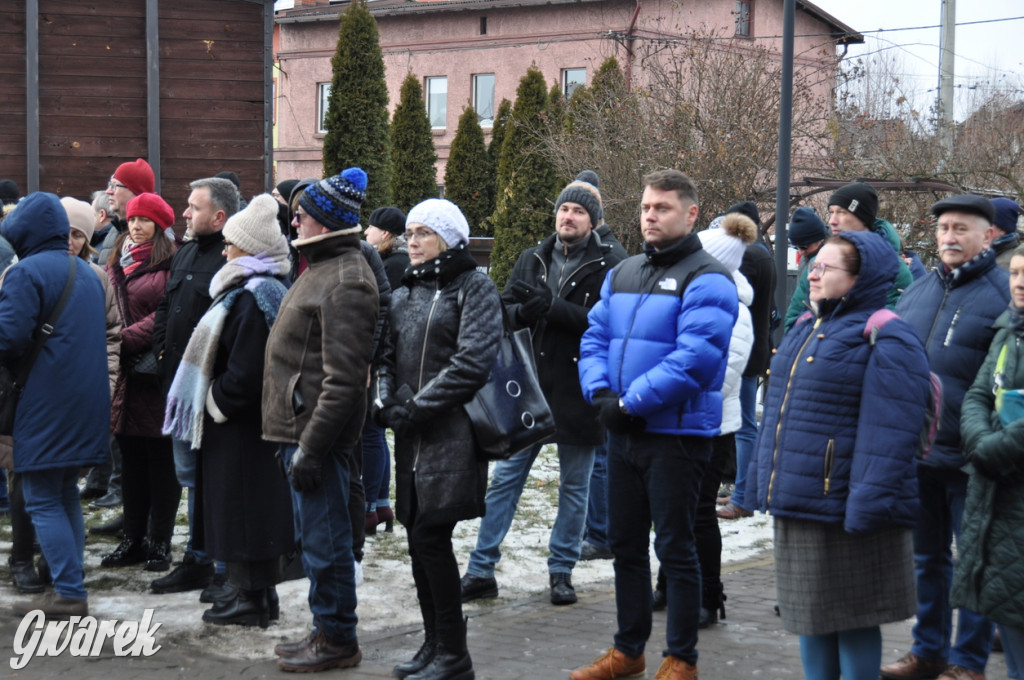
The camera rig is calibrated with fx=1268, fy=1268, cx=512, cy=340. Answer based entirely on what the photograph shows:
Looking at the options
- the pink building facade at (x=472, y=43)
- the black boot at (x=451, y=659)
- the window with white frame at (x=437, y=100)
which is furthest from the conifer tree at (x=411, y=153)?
the black boot at (x=451, y=659)

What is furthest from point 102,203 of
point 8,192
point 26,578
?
point 26,578

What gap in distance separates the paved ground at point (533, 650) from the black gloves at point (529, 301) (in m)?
1.53

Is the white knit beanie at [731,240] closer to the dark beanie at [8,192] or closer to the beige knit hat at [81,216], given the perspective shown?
the beige knit hat at [81,216]

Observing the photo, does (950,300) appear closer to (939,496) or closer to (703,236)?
(939,496)

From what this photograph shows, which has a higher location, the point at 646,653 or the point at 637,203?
the point at 637,203

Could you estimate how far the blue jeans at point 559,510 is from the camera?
687cm

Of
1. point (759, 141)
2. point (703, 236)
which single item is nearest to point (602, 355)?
point (703, 236)

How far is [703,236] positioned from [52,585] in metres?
3.88

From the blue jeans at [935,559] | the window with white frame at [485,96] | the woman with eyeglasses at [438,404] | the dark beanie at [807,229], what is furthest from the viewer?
the window with white frame at [485,96]

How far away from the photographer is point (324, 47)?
4072 centimetres

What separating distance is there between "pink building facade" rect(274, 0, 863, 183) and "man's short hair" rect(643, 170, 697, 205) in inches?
1168

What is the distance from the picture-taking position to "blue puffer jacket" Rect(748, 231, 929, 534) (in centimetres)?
443

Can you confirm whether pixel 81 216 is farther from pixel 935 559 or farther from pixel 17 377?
pixel 935 559

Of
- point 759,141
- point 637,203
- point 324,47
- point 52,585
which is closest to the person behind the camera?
point 52,585
